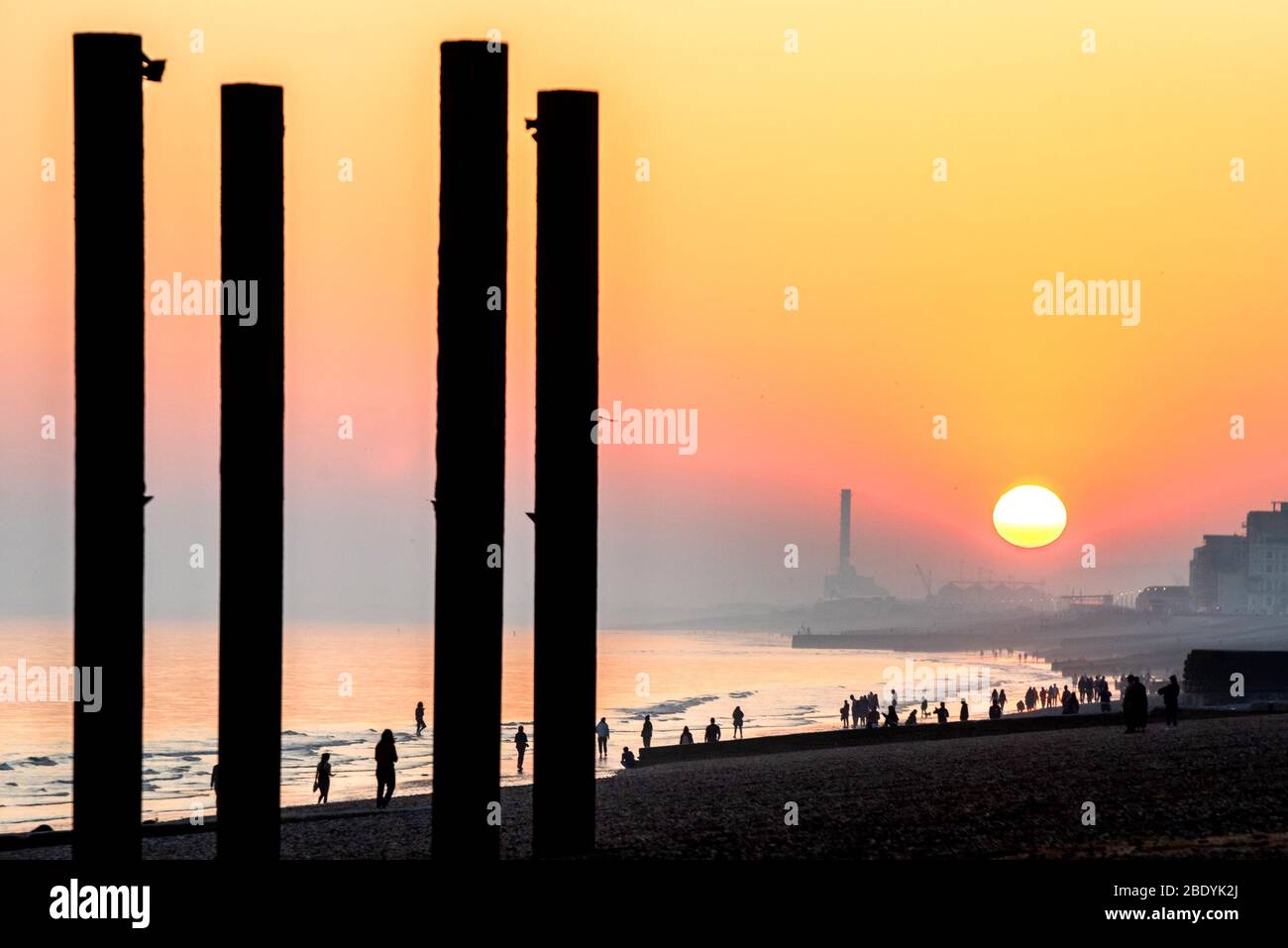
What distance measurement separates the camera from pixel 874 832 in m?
16.3

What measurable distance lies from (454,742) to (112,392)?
11.0 feet

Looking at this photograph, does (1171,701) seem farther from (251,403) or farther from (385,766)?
(251,403)

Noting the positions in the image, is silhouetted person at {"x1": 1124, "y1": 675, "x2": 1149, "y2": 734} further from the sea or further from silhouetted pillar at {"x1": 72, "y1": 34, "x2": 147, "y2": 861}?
silhouetted pillar at {"x1": 72, "y1": 34, "x2": 147, "y2": 861}

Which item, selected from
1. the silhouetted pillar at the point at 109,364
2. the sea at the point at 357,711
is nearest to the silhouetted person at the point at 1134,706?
the sea at the point at 357,711

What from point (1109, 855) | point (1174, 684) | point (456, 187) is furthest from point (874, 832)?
point (1174, 684)

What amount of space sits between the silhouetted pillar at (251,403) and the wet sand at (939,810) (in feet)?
12.8

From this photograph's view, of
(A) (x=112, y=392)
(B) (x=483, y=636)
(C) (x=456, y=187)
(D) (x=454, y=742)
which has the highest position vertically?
(C) (x=456, y=187)

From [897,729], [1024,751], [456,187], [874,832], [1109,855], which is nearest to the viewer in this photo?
[456,187]

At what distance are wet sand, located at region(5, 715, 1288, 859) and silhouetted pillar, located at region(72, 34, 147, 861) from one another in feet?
16.5

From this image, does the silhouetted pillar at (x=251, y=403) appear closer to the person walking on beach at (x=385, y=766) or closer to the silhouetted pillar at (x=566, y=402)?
the silhouetted pillar at (x=566, y=402)

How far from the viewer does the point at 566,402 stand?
12219 millimetres

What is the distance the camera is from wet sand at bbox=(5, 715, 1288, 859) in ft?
49.0

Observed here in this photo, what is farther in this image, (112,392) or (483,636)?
(483,636)
